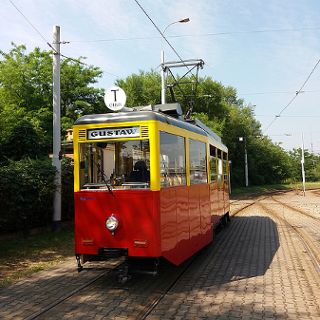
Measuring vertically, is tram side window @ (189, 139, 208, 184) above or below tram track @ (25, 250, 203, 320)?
above

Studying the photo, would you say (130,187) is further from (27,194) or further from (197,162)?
(27,194)

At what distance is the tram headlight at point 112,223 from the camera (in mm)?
→ 6887

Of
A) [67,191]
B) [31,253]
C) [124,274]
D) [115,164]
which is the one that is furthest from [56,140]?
[124,274]

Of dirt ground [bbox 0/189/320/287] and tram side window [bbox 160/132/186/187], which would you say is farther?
dirt ground [bbox 0/189/320/287]

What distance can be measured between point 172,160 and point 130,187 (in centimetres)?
95

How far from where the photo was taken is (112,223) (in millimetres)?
6922

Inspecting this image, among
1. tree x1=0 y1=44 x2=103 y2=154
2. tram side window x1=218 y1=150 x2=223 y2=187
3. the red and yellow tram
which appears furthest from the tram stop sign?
tree x1=0 y1=44 x2=103 y2=154

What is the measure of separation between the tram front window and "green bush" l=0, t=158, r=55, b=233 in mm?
4029

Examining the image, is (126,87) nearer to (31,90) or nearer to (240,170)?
(31,90)

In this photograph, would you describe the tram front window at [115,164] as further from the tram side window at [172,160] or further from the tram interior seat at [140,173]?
the tram side window at [172,160]

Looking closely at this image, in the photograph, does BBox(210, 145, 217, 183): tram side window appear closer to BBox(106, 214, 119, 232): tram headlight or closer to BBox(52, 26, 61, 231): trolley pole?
BBox(106, 214, 119, 232): tram headlight

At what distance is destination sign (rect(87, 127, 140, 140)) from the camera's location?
707 centimetres

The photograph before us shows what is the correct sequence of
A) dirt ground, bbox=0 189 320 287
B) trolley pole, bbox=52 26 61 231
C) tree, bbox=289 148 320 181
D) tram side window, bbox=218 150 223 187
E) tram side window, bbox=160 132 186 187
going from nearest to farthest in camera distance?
tram side window, bbox=160 132 186 187, dirt ground, bbox=0 189 320 287, tram side window, bbox=218 150 223 187, trolley pole, bbox=52 26 61 231, tree, bbox=289 148 320 181

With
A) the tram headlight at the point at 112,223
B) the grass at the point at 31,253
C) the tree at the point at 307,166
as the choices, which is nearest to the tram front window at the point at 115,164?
the tram headlight at the point at 112,223
